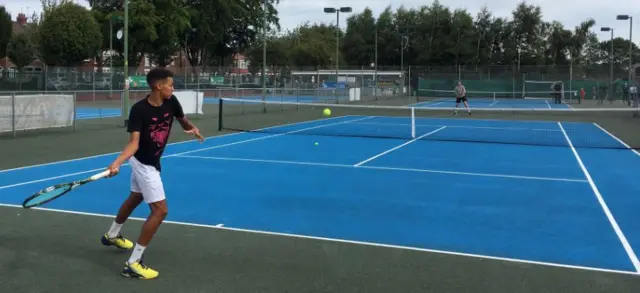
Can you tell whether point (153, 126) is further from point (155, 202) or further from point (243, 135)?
point (243, 135)

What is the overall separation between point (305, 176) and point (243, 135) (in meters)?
7.75

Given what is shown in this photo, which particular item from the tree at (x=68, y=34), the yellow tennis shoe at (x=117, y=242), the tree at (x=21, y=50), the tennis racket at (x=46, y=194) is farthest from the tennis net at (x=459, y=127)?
the tree at (x=21, y=50)

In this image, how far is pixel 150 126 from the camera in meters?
5.11

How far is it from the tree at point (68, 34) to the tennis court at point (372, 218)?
31.6 metres

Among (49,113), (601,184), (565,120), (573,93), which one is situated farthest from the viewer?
(573,93)

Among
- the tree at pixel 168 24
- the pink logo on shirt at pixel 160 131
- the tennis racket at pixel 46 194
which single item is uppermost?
the tree at pixel 168 24

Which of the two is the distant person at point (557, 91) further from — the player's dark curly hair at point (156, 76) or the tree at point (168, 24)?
the player's dark curly hair at point (156, 76)

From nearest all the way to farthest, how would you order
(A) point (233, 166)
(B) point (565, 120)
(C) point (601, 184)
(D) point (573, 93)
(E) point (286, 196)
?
(E) point (286, 196) < (C) point (601, 184) < (A) point (233, 166) < (B) point (565, 120) < (D) point (573, 93)

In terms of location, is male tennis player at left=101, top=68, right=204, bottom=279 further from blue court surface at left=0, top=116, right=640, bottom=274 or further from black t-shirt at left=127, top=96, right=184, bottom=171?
blue court surface at left=0, top=116, right=640, bottom=274

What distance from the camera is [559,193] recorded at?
9.28 meters

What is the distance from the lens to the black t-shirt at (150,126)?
5.02 meters

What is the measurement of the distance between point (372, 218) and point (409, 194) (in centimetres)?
180

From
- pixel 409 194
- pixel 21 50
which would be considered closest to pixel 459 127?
pixel 409 194

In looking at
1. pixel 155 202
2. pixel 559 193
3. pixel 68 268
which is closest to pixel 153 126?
pixel 155 202
